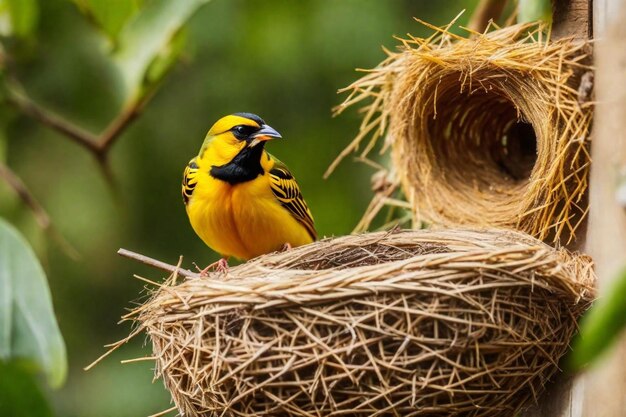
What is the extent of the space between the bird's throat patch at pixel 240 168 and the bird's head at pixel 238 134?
2 centimetres

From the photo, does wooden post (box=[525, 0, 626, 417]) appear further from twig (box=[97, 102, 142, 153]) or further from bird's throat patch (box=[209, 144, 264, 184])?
twig (box=[97, 102, 142, 153])

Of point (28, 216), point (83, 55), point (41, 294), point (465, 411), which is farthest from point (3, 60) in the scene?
point (465, 411)

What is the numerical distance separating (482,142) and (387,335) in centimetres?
159

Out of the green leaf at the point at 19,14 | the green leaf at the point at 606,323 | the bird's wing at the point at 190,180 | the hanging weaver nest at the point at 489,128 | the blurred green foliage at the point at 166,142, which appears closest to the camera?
the green leaf at the point at 606,323

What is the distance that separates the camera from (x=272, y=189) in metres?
4.10

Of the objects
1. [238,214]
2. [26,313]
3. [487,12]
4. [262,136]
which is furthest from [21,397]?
[487,12]

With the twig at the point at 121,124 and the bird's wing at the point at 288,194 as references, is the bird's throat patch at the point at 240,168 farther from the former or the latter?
the twig at the point at 121,124

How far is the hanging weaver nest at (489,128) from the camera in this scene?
10.9 feet

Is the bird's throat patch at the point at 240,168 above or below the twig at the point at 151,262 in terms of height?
above

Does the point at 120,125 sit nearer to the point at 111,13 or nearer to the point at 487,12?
the point at 111,13

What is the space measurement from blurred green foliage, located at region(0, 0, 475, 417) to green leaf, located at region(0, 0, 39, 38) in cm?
123

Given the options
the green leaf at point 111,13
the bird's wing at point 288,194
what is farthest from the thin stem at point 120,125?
the bird's wing at point 288,194

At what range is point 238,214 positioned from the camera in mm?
3992

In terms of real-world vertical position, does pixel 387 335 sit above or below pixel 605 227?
below
